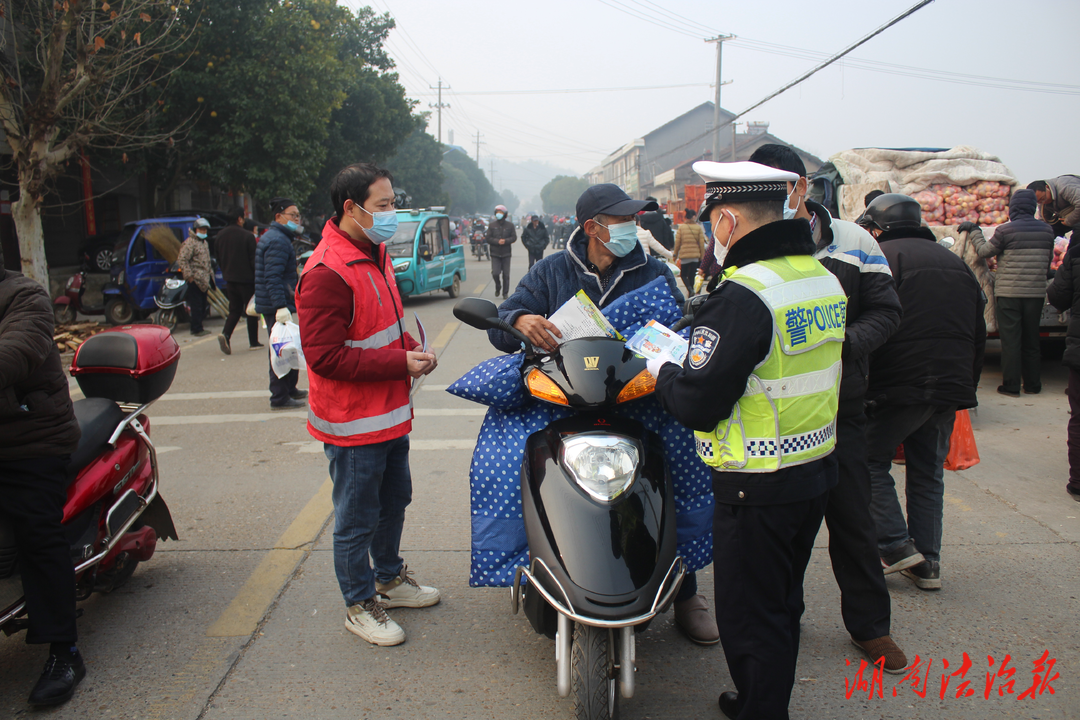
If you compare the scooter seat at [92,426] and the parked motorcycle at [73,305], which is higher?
the scooter seat at [92,426]

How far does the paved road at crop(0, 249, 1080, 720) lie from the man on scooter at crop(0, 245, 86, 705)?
0.84 ft

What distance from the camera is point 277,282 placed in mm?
7090

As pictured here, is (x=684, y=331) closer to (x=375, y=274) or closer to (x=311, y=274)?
(x=375, y=274)

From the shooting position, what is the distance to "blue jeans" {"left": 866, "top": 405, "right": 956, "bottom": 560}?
353 centimetres

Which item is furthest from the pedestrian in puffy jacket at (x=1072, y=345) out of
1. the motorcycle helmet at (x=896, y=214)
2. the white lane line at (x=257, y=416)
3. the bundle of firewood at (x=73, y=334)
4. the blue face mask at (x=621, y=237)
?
the bundle of firewood at (x=73, y=334)

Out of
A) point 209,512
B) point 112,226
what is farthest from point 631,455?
point 112,226

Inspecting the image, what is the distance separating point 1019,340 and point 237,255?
343 inches

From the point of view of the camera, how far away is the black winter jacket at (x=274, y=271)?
7.07m

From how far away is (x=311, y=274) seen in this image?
2.89 m

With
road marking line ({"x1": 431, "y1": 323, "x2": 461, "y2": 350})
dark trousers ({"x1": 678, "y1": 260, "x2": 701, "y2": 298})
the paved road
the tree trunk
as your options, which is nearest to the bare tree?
the tree trunk

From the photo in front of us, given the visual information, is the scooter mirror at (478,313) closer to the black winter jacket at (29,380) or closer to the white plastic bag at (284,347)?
the black winter jacket at (29,380)

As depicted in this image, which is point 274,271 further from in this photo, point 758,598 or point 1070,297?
point 1070,297

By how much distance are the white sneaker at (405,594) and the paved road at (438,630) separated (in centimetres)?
5

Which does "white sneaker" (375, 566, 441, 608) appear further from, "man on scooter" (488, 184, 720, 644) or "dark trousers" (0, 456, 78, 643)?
"dark trousers" (0, 456, 78, 643)
